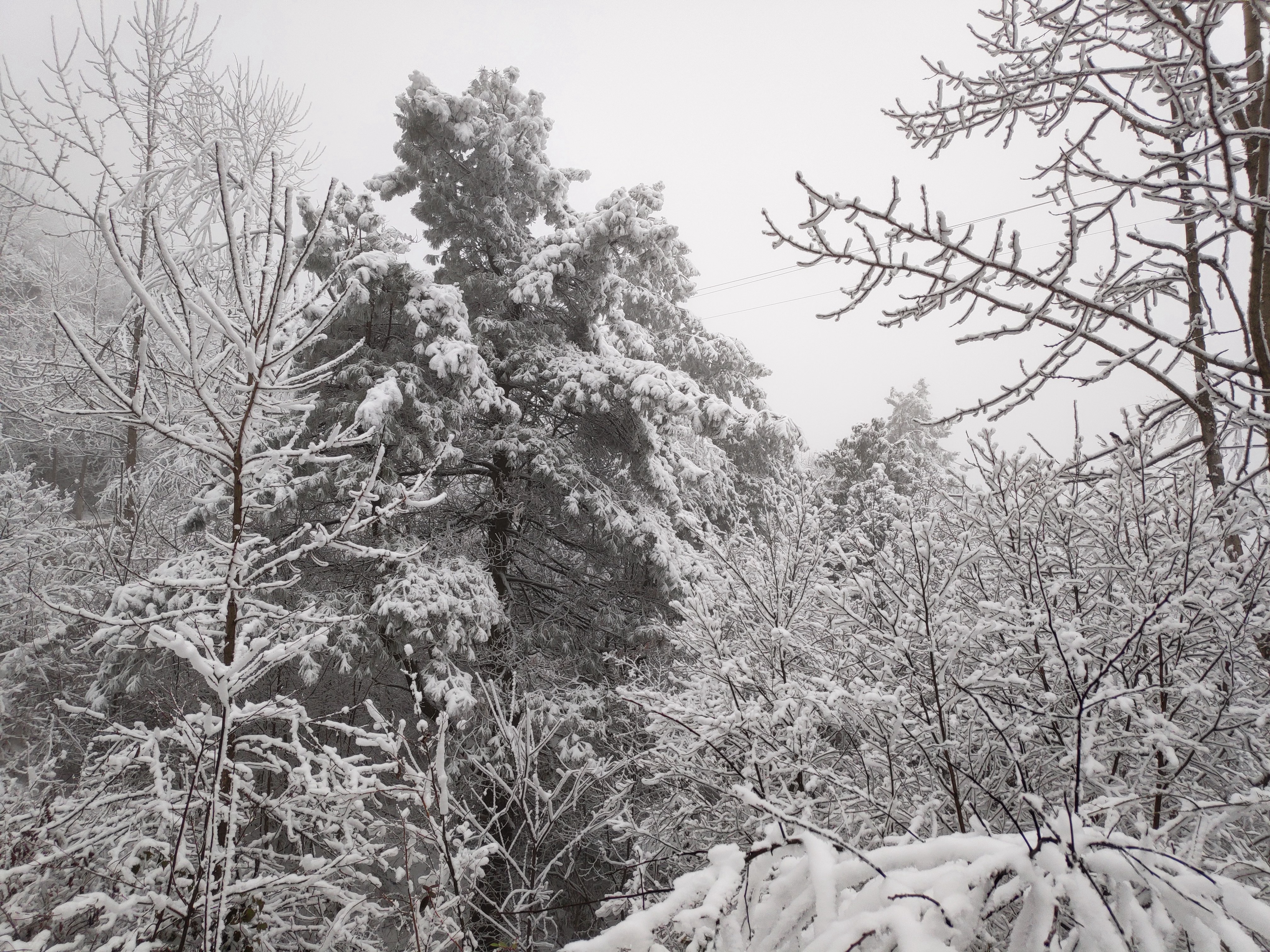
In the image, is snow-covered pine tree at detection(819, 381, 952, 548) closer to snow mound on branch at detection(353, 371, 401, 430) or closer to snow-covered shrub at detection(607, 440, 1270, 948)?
snow-covered shrub at detection(607, 440, 1270, 948)

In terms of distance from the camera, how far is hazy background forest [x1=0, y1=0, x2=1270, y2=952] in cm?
195

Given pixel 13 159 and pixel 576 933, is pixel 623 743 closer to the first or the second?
pixel 576 933

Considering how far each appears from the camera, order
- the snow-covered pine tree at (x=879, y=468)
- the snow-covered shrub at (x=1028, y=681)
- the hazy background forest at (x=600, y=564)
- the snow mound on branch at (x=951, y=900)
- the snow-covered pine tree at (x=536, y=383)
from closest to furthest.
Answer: the snow mound on branch at (x=951, y=900)
the hazy background forest at (x=600, y=564)
the snow-covered shrub at (x=1028, y=681)
the snow-covered pine tree at (x=536, y=383)
the snow-covered pine tree at (x=879, y=468)

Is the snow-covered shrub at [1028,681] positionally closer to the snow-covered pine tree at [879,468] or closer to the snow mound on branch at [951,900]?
the snow mound on branch at [951,900]

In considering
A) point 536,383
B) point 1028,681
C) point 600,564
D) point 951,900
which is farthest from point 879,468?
point 951,900

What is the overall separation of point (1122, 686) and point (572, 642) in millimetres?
6466

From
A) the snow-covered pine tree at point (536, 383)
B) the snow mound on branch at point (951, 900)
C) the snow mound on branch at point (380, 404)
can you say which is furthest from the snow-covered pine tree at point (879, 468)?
the snow mound on branch at point (951, 900)

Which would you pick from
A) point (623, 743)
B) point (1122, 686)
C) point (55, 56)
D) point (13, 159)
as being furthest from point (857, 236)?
point (13, 159)

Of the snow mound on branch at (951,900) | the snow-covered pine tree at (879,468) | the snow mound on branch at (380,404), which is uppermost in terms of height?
the snow-covered pine tree at (879,468)

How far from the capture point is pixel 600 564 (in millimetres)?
8578

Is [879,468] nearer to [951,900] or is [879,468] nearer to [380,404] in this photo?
[380,404]

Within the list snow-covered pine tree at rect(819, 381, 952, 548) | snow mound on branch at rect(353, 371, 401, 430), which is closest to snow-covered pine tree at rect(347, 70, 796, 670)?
snow mound on branch at rect(353, 371, 401, 430)

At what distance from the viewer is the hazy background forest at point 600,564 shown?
1954 mm

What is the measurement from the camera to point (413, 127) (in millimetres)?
8422
